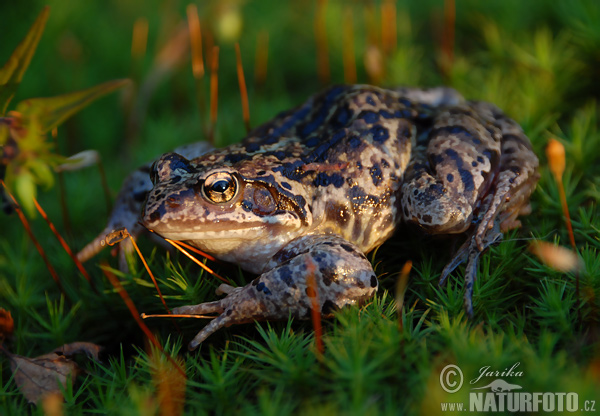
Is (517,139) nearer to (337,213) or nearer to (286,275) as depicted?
(337,213)

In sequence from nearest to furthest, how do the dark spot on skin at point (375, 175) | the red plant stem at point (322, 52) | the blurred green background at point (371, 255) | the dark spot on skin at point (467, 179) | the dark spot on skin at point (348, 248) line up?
the blurred green background at point (371, 255) < the dark spot on skin at point (348, 248) < the dark spot on skin at point (467, 179) < the dark spot on skin at point (375, 175) < the red plant stem at point (322, 52)

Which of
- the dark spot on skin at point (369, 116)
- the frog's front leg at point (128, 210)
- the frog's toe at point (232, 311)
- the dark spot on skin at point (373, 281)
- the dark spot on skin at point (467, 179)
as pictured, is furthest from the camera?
the frog's front leg at point (128, 210)

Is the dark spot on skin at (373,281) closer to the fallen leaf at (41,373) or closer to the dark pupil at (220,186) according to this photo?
the dark pupil at (220,186)

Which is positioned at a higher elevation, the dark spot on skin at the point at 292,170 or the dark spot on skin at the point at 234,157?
the dark spot on skin at the point at 234,157

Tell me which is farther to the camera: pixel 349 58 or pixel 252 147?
pixel 349 58

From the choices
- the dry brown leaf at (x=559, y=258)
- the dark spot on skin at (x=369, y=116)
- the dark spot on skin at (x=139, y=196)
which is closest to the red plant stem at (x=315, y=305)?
the dark spot on skin at (x=369, y=116)

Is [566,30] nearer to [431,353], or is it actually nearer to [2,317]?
[431,353]

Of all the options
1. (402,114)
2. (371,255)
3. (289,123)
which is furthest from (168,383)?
(402,114)
